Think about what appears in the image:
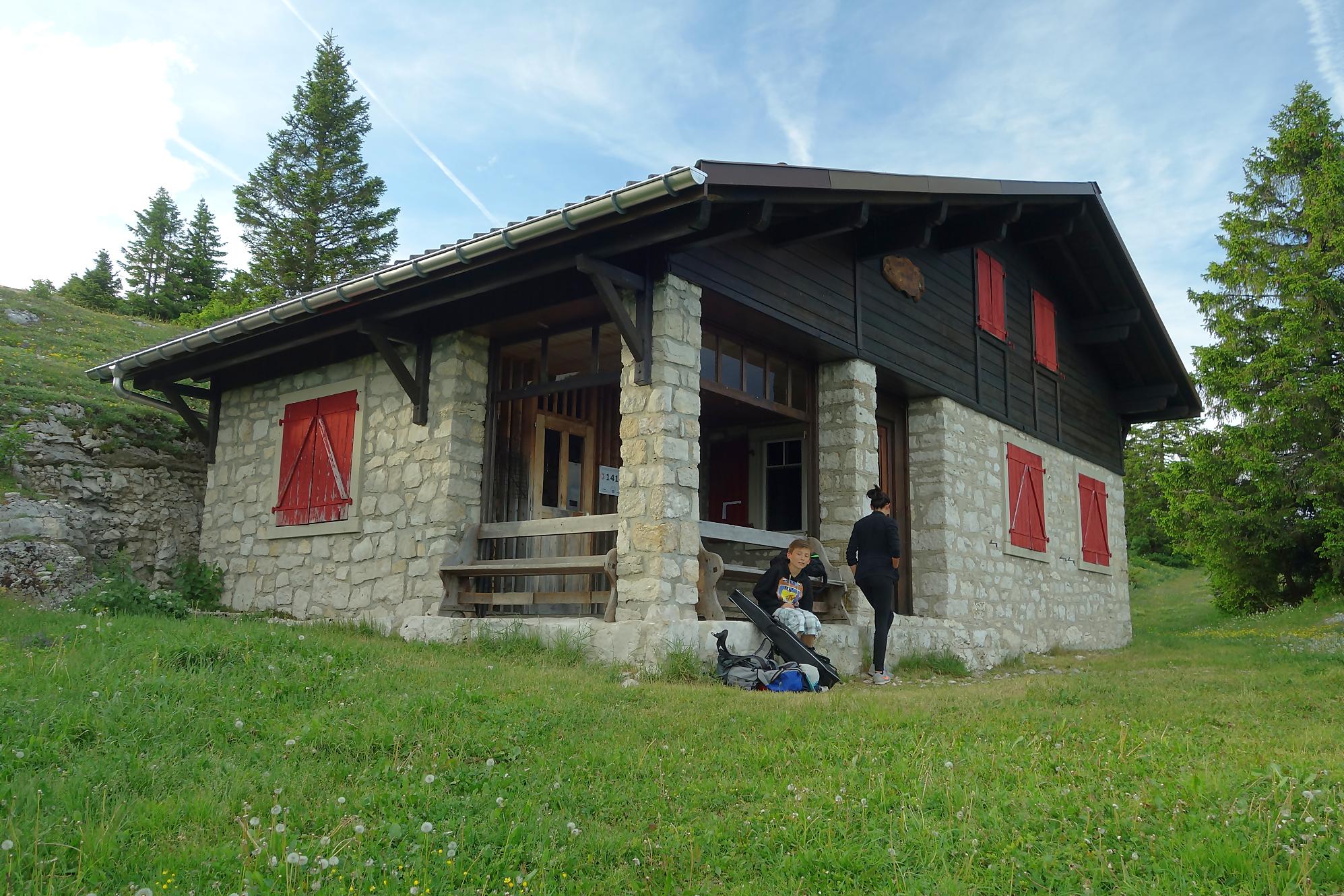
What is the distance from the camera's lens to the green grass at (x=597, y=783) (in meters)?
3.36

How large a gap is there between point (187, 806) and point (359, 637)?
4.73 m

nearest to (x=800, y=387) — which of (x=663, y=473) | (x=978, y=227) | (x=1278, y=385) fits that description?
(x=978, y=227)

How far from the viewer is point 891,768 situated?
14.6 ft

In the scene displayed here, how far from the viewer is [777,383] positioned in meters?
10.8

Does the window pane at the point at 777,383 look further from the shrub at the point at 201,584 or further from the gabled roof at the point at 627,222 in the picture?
the shrub at the point at 201,584

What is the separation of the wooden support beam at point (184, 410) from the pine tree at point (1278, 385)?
19.0 metres

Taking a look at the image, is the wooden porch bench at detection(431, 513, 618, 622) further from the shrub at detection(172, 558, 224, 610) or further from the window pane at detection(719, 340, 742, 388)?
the shrub at detection(172, 558, 224, 610)

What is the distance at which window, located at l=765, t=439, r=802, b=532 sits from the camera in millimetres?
12430

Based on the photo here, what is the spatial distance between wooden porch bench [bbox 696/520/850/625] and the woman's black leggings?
55 cm

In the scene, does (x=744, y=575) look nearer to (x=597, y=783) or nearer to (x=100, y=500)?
(x=597, y=783)

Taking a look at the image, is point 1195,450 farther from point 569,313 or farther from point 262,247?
point 262,247

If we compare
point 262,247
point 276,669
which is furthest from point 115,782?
point 262,247

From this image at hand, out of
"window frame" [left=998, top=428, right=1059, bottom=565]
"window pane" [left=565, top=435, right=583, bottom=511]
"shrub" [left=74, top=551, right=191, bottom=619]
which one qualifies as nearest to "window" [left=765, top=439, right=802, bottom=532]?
"window frame" [left=998, top=428, right=1059, bottom=565]

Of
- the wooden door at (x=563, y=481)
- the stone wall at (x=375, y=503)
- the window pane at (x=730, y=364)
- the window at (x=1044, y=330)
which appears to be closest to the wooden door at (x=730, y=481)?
the wooden door at (x=563, y=481)
